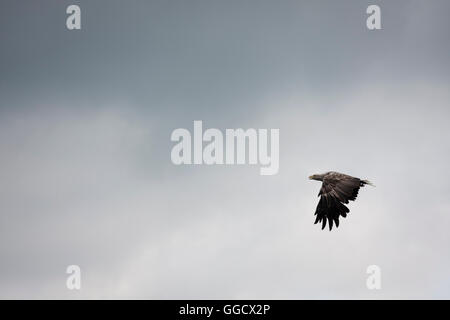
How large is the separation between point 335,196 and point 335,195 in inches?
2.3

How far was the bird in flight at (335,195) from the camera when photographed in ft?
83.0

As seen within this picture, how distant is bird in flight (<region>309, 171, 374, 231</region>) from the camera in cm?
2530

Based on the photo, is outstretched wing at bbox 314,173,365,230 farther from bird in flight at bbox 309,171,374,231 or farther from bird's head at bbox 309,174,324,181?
bird's head at bbox 309,174,324,181

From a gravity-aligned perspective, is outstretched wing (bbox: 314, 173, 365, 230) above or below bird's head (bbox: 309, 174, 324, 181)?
below

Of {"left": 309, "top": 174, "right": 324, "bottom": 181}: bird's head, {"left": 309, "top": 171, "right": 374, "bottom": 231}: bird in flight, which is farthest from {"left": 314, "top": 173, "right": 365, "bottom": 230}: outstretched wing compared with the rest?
{"left": 309, "top": 174, "right": 324, "bottom": 181}: bird's head

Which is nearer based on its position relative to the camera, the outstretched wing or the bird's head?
the outstretched wing

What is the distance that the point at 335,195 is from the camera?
1013 inches

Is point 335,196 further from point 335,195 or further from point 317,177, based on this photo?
point 317,177

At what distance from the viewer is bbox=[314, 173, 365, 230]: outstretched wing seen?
82.9 feet

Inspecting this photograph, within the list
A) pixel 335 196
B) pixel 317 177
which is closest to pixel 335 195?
pixel 335 196
